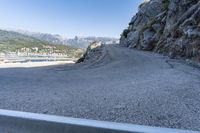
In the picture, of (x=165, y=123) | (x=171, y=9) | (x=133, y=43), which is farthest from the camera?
(x=133, y=43)

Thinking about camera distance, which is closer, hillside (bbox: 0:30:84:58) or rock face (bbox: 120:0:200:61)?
rock face (bbox: 120:0:200:61)

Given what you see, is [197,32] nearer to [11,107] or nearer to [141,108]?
[141,108]

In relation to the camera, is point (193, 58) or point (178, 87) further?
point (193, 58)

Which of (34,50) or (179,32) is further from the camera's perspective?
(34,50)

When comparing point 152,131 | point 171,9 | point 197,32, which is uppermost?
point 171,9

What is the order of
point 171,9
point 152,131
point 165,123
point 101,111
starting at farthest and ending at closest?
point 171,9 → point 101,111 → point 165,123 → point 152,131

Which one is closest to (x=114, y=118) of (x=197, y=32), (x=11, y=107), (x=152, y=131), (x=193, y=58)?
(x=152, y=131)

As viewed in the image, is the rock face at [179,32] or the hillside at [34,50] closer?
the rock face at [179,32]

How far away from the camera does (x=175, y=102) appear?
541 cm

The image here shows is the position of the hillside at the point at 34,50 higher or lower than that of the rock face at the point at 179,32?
lower

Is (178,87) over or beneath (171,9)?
beneath

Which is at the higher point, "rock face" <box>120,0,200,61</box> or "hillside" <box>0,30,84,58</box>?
"rock face" <box>120,0,200,61</box>

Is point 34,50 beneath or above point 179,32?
beneath

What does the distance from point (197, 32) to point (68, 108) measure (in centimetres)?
1422
